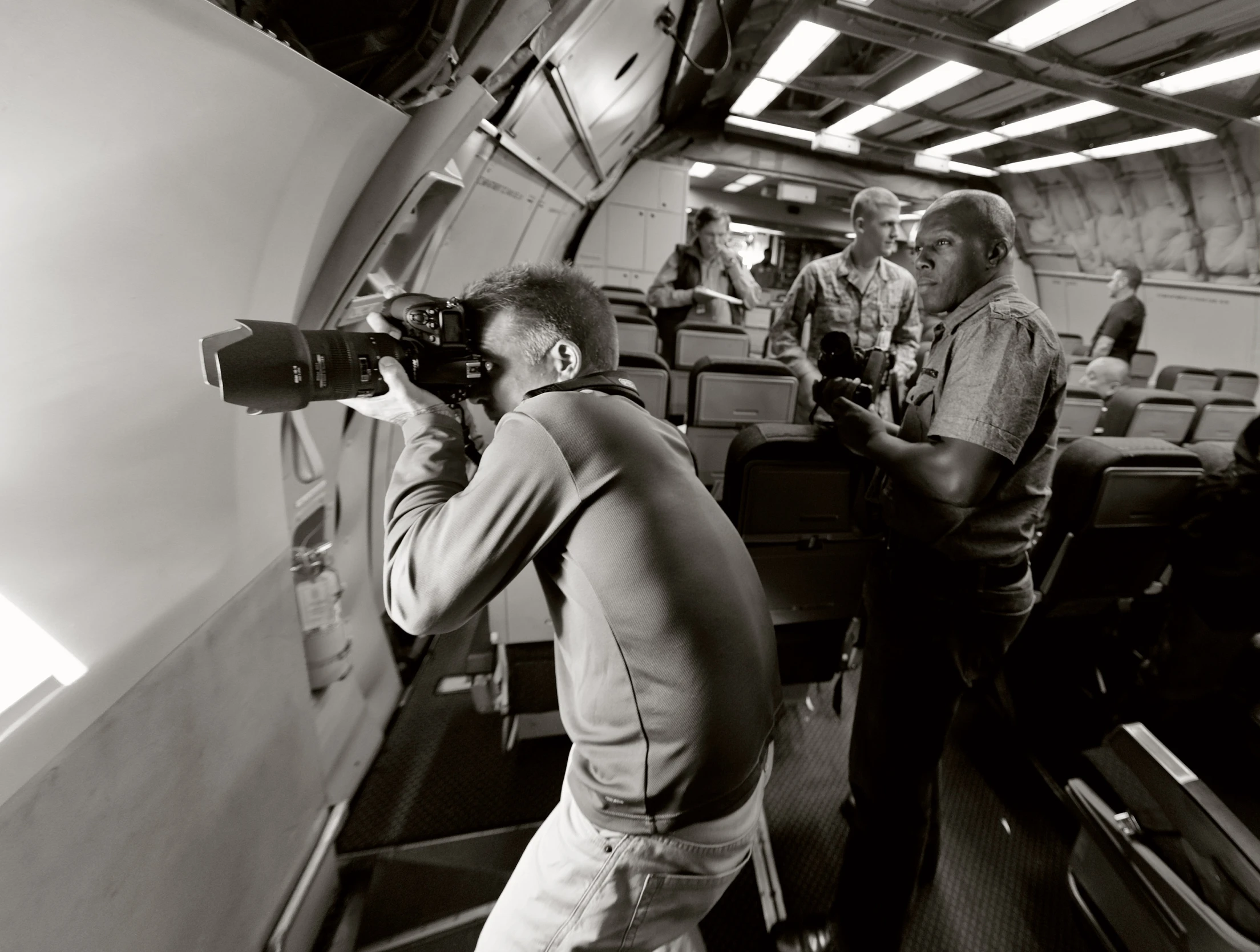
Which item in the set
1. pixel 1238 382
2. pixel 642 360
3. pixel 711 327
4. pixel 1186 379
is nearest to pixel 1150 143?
pixel 1186 379

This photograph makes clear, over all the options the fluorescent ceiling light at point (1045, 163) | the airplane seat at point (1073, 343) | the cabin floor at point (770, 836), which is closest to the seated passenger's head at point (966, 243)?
the cabin floor at point (770, 836)

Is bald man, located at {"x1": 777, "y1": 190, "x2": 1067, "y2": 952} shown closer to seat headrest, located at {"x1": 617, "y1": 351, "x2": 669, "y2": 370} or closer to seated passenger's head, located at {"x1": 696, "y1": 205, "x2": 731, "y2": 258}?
seat headrest, located at {"x1": 617, "y1": 351, "x2": 669, "y2": 370}

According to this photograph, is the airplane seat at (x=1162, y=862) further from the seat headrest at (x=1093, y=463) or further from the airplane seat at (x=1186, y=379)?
the airplane seat at (x=1186, y=379)

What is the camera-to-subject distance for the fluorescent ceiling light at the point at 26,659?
80 centimetres

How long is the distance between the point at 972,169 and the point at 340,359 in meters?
11.0

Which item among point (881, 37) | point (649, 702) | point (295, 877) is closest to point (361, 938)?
point (295, 877)

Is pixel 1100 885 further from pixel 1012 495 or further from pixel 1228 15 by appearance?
pixel 1228 15

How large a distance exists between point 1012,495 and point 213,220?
1.89 meters

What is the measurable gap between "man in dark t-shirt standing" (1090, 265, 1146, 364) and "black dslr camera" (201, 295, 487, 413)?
24.8ft

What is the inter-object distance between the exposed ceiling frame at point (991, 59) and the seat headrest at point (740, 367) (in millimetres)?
2908

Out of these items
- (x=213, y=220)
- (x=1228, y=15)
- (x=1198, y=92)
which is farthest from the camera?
(x=1198, y=92)

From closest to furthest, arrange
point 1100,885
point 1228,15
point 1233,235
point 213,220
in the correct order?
point 213,220 < point 1100,885 < point 1228,15 < point 1233,235

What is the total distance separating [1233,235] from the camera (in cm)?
698

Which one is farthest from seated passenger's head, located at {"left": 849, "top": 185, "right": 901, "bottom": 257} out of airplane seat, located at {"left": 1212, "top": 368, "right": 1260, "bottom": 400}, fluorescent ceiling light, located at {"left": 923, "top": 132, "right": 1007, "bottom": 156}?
airplane seat, located at {"left": 1212, "top": 368, "right": 1260, "bottom": 400}
